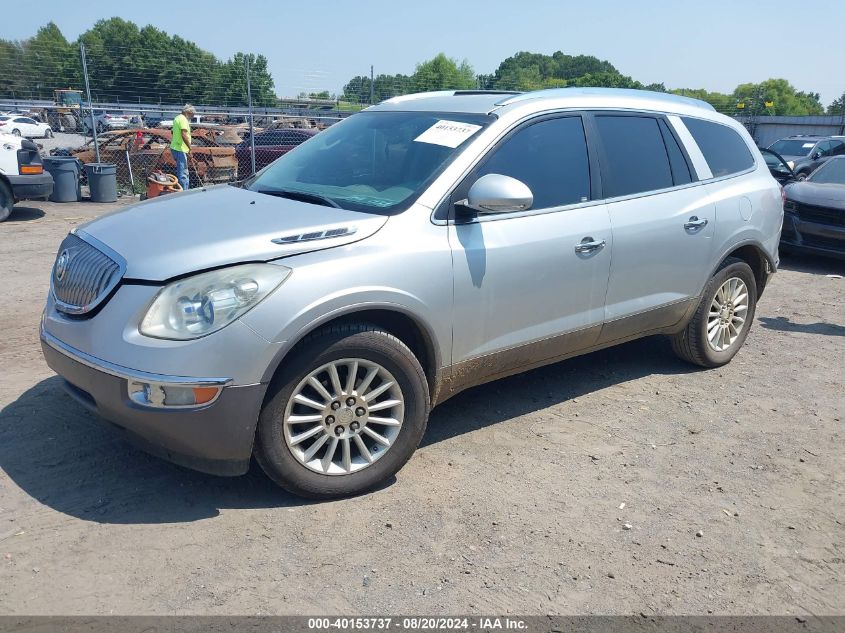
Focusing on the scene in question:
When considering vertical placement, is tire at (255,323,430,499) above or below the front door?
below

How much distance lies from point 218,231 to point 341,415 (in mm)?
1009

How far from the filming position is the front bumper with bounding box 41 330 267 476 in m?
3.05

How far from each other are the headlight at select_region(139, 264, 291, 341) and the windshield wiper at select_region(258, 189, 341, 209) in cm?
80

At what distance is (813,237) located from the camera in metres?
9.52

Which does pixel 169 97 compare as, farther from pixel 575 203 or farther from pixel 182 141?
pixel 575 203

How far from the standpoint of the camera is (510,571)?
3025 mm

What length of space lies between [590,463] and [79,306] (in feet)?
8.83

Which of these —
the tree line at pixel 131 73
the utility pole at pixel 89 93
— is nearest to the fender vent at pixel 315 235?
the utility pole at pixel 89 93

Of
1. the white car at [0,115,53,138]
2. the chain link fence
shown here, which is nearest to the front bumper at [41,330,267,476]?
the chain link fence

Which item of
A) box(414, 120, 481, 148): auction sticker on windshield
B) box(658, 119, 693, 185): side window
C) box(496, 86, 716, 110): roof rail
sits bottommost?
box(658, 119, 693, 185): side window

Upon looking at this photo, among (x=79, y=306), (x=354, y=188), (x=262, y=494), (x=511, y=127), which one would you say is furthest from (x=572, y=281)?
(x=79, y=306)

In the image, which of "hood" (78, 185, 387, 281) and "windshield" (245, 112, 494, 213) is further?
"windshield" (245, 112, 494, 213)

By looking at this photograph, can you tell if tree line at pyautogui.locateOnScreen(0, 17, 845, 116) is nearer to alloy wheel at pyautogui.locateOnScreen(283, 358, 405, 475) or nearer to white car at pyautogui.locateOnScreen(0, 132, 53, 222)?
white car at pyautogui.locateOnScreen(0, 132, 53, 222)

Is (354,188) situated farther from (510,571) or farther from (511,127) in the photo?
(510,571)
